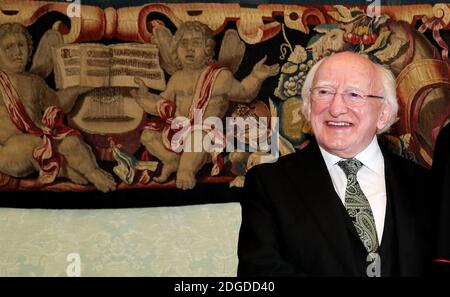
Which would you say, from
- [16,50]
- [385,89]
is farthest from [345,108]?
[16,50]

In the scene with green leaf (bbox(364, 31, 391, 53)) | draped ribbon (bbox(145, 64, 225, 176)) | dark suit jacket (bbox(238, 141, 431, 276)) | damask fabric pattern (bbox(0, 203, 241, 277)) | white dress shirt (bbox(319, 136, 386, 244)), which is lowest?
damask fabric pattern (bbox(0, 203, 241, 277))

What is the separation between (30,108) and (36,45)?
29 cm

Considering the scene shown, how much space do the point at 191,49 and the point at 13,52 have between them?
80cm

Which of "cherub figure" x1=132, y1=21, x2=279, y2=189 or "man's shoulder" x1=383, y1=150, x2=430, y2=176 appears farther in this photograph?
"cherub figure" x1=132, y1=21, x2=279, y2=189

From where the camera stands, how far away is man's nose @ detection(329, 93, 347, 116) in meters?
2.39

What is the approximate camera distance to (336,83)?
2416mm

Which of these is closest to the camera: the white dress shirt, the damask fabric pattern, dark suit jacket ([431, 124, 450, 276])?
dark suit jacket ([431, 124, 450, 276])

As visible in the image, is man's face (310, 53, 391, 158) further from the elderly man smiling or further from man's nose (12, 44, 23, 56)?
man's nose (12, 44, 23, 56)

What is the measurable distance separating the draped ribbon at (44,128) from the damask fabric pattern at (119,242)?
0.20m

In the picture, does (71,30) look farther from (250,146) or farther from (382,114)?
(382,114)

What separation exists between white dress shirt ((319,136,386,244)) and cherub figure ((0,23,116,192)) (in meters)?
1.16

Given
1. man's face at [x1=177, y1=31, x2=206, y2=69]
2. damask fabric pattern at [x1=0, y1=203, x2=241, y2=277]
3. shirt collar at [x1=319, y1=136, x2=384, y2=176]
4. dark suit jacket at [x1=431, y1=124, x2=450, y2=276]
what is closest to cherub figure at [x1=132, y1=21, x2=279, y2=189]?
man's face at [x1=177, y1=31, x2=206, y2=69]

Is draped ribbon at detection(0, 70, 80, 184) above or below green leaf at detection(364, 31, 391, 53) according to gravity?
below
